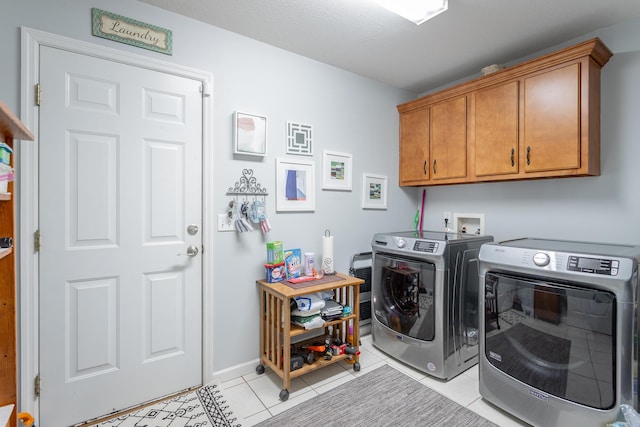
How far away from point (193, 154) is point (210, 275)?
0.81 metres

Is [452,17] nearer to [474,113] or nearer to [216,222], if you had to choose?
[474,113]

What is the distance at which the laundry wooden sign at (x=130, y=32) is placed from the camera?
1.64 meters

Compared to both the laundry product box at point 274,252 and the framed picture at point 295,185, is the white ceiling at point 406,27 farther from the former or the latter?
the laundry product box at point 274,252

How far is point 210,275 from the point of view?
6.54ft

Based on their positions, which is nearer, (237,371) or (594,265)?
(594,265)

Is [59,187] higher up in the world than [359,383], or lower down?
higher up

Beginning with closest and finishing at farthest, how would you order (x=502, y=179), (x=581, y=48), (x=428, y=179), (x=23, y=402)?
1. (x=23, y=402)
2. (x=581, y=48)
3. (x=502, y=179)
4. (x=428, y=179)

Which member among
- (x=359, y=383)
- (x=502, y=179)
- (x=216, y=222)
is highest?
(x=502, y=179)

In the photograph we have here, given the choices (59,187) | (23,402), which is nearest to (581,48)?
(59,187)

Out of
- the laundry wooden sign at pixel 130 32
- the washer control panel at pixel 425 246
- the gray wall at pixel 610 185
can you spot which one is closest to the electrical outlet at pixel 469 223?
the gray wall at pixel 610 185

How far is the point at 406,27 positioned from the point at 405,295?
188 cm

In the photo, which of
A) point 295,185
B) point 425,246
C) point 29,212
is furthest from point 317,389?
point 29,212

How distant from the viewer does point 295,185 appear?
2357mm

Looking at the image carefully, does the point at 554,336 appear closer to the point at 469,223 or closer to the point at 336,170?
the point at 469,223
